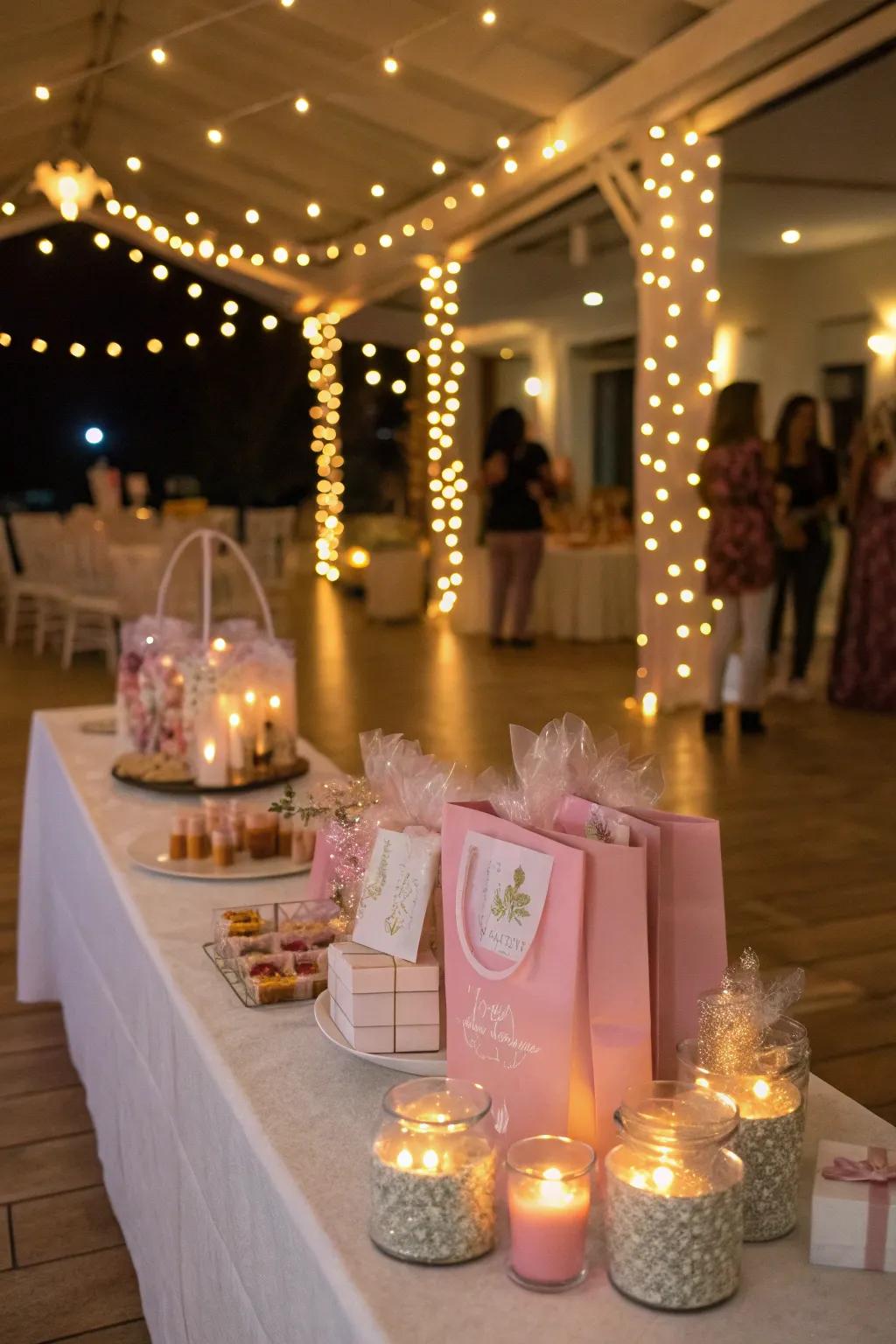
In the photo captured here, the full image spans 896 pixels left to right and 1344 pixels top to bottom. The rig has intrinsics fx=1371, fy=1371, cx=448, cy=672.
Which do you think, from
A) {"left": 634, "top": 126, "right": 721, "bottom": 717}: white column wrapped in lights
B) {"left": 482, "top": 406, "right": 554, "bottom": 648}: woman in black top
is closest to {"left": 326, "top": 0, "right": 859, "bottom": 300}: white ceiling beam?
{"left": 634, "top": 126, "right": 721, "bottom": 717}: white column wrapped in lights

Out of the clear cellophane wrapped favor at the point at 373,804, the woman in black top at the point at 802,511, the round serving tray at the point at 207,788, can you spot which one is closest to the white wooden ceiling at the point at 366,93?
the woman in black top at the point at 802,511

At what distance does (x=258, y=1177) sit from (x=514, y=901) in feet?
1.12

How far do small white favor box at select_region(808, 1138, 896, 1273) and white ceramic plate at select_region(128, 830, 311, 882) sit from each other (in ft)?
3.58

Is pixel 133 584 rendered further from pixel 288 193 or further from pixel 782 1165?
pixel 782 1165

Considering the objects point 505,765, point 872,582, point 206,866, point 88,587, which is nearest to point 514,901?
point 206,866

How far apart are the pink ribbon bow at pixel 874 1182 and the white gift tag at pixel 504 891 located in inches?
11.6

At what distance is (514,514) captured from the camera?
9016 millimetres

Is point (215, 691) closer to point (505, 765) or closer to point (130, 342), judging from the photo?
point (505, 765)

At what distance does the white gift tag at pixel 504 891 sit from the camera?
1.12m

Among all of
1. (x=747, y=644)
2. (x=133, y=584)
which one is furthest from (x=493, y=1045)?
(x=133, y=584)

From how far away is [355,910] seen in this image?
1.52m

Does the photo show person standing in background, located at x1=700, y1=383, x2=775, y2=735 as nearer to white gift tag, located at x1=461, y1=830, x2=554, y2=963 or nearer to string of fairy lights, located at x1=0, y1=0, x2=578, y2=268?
string of fairy lights, located at x1=0, y1=0, x2=578, y2=268

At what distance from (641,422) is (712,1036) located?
5.73 meters

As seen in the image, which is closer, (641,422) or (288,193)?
(641,422)
